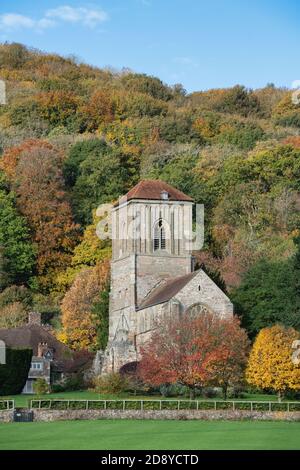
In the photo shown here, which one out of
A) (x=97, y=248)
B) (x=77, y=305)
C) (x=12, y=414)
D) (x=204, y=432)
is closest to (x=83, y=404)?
(x=12, y=414)

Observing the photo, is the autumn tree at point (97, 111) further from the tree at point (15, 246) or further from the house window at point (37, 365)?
the house window at point (37, 365)

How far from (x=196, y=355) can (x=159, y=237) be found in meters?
15.0

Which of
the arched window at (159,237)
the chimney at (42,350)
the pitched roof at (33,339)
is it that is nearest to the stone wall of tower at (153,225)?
the arched window at (159,237)

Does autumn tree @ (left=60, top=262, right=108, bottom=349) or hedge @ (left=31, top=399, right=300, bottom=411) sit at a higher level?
autumn tree @ (left=60, top=262, right=108, bottom=349)

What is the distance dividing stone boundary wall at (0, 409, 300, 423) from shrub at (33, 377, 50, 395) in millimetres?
12578

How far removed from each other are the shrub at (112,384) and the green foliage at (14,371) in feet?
14.2

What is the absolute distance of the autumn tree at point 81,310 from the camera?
268 feet

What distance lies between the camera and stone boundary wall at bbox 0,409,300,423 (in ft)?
178

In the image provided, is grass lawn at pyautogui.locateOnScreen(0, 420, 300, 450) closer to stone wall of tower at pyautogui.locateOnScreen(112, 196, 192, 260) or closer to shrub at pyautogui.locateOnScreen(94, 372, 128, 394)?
shrub at pyautogui.locateOnScreen(94, 372, 128, 394)

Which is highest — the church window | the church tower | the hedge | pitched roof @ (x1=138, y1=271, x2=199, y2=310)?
the church window

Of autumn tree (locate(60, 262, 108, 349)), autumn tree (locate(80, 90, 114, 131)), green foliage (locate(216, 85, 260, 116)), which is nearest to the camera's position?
autumn tree (locate(60, 262, 108, 349))

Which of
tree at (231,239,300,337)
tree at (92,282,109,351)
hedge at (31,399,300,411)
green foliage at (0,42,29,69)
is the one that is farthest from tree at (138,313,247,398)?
green foliage at (0,42,29,69)

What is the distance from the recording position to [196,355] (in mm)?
62438

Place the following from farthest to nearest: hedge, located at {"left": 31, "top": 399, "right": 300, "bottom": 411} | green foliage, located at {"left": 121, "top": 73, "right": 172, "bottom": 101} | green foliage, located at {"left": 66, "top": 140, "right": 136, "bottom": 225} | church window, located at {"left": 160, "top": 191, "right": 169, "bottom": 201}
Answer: green foliage, located at {"left": 121, "top": 73, "right": 172, "bottom": 101}
green foliage, located at {"left": 66, "top": 140, "right": 136, "bottom": 225}
church window, located at {"left": 160, "top": 191, "right": 169, "bottom": 201}
hedge, located at {"left": 31, "top": 399, "right": 300, "bottom": 411}
